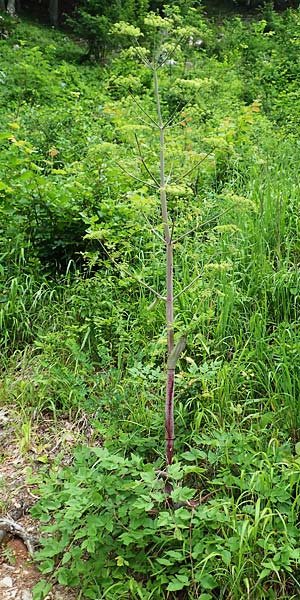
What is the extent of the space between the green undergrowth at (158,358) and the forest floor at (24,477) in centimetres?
9

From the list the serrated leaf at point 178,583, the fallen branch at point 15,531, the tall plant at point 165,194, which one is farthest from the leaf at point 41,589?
the tall plant at point 165,194

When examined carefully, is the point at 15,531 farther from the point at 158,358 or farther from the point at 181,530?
the point at 158,358

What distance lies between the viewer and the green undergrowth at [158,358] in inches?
77.7

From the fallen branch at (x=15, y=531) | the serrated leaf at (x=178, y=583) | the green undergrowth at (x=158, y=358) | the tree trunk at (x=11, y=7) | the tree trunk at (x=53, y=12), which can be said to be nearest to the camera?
the serrated leaf at (x=178, y=583)

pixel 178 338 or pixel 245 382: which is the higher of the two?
pixel 178 338

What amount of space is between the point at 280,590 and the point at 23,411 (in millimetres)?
1512

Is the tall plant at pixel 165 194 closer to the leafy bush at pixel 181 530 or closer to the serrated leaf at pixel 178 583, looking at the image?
the leafy bush at pixel 181 530

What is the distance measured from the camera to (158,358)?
2.92 metres

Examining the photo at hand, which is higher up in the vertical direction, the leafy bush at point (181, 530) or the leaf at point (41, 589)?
the leafy bush at point (181, 530)

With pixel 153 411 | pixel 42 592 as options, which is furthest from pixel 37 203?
pixel 42 592

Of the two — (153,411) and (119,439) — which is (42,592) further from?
(153,411)

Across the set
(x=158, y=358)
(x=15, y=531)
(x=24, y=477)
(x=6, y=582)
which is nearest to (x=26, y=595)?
(x=6, y=582)

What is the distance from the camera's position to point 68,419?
2846mm

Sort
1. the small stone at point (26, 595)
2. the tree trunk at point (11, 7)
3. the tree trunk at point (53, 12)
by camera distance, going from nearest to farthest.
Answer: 1. the small stone at point (26, 595)
2. the tree trunk at point (11, 7)
3. the tree trunk at point (53, 12)
